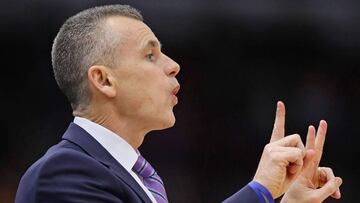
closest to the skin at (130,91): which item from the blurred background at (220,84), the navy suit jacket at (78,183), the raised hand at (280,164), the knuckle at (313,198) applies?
the navy suit jacket at (78,183)

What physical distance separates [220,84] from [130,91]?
215cm

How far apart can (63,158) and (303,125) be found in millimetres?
2432

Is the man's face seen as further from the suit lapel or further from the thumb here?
the thumb


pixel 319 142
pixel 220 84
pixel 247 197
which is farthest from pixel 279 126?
pixel 220 84

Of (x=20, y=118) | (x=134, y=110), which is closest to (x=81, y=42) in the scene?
(x=134, y=110)

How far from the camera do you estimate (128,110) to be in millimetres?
1454

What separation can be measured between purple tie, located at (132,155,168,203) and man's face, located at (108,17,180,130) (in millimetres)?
86

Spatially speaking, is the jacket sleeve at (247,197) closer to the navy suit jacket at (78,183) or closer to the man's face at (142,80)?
the navy suit jacket at (78,183)

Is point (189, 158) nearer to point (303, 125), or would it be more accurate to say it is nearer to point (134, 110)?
point (303, 125)

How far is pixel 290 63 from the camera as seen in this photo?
367 centimetres

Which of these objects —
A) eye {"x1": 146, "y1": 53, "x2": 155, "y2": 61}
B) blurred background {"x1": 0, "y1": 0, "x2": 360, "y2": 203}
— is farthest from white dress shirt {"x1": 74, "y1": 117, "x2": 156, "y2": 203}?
blurred background {"x1": 0, "y1": 0, "x2": 360, "y2": 203}

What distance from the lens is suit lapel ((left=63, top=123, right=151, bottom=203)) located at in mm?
1335

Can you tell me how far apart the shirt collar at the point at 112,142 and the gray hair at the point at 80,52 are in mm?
70

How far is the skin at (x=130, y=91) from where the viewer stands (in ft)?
4.75
